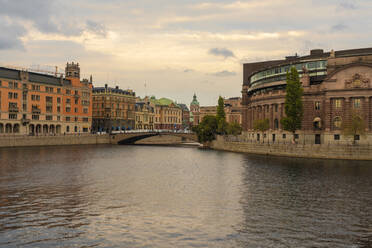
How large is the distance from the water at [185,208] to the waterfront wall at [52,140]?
206ft

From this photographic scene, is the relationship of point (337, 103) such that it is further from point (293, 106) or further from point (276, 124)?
point (276, 124)

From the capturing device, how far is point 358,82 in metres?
95.3

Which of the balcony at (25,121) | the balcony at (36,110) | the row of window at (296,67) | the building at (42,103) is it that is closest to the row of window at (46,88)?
the building at (42,103)

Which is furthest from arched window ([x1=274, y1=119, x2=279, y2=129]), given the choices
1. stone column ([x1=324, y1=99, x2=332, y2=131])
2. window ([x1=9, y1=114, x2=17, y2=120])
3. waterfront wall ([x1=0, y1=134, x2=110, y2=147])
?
window ([x1=9, y1=114, x2=17, y2=120])

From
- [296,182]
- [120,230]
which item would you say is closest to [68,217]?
[120,230]

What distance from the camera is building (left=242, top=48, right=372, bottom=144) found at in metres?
95.2

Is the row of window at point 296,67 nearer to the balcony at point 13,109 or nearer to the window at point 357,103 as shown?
the window at point 357,103

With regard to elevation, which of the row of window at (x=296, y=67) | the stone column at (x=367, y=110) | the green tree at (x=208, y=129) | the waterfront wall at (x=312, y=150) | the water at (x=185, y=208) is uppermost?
the row of window at (x=296, y=67)

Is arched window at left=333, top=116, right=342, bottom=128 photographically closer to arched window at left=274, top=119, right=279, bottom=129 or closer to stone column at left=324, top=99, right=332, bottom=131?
stone column at left=324, top=99, right=332, bottom=131

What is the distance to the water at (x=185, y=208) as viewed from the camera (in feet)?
97.0

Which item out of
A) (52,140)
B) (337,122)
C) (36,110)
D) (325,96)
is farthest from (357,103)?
(36,110)

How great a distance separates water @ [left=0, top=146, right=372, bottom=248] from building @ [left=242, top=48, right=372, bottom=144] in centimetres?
3311

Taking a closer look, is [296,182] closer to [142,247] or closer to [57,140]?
[142,247]

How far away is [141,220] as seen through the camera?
34750 millimetres
